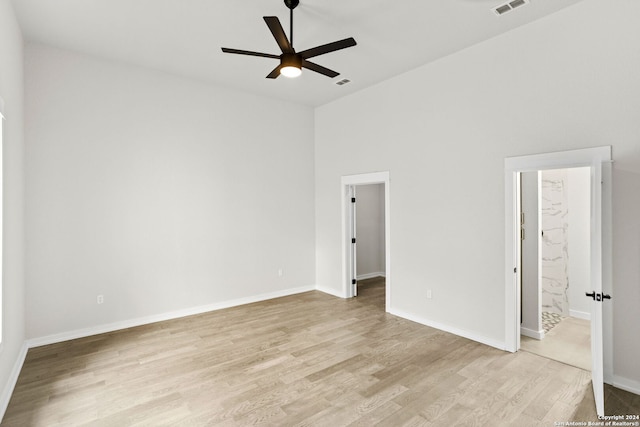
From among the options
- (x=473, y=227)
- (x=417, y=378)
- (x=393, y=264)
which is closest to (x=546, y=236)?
(x=473, y=227)

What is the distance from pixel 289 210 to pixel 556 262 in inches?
178

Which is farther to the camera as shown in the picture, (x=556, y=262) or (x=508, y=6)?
(x=556, y=262)

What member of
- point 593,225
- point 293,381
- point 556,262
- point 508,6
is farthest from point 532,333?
point 508,6

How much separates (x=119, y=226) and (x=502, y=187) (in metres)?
4.94

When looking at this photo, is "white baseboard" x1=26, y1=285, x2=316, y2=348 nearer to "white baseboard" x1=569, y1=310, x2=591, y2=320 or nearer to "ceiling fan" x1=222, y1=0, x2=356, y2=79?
"ceiling fan" x1=222, y1=0, x2=356, y2=79

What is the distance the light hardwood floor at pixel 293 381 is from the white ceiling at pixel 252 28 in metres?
3.63

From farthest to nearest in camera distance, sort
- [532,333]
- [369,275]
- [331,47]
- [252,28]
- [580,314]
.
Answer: [369,275], [580,314], [532,333], [252,28], [331,47]

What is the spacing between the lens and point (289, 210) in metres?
6.30

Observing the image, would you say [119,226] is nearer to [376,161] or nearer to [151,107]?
[151,107]

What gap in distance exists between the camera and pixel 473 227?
4086 millimetres

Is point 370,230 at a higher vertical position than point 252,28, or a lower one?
lower

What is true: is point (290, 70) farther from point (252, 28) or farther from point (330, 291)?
point (330, 291)

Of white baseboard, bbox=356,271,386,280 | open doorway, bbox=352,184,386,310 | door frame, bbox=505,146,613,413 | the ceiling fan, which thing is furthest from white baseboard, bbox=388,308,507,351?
the ceiling fan

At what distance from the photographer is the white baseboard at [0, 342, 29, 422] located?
2.67 metres
